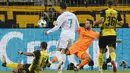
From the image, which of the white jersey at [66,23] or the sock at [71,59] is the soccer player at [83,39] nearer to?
the white jersey at [66,23]

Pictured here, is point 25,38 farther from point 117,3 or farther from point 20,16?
point 117,3

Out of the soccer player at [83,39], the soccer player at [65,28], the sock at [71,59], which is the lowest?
the sock at [71,59]

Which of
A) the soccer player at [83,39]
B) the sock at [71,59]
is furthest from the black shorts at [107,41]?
the sock at [71,59]

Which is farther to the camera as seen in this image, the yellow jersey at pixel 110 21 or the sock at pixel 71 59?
the sock at pixel 71 59

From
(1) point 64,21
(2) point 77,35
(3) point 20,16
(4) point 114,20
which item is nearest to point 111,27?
(4) point 114,20

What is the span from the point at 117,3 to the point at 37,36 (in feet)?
11.0

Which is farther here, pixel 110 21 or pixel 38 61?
pixel 110 21

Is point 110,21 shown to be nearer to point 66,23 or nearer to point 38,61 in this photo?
point 66,23

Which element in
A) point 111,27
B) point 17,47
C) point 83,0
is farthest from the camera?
point 83,0

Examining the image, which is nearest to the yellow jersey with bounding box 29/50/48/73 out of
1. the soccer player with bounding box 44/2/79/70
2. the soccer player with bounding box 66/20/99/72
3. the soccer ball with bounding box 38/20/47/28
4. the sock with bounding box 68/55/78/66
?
the soccer player with bounding box 44/2/79/70

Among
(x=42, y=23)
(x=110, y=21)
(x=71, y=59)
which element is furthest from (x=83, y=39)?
(x=42, y=23)

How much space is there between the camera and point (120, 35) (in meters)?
18.6

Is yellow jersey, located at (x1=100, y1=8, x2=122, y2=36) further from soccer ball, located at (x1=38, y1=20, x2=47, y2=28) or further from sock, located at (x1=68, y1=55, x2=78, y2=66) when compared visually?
soccer ball, located at (x1=38, y1=20, x2=47, y2=28)

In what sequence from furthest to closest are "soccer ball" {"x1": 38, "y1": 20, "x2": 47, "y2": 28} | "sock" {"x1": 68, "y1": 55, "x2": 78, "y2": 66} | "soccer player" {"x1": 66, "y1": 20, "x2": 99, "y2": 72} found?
"soccer ball" {"x1": 38, "y1": 20, "x2": 47, "y2": 28}, "sock" {"x1": 68, "y1": 55, "x2": 78, "y2": 66}, "soccer player" {"x1": 66, "y1": 20, "x2": 99, "y2": 72}
